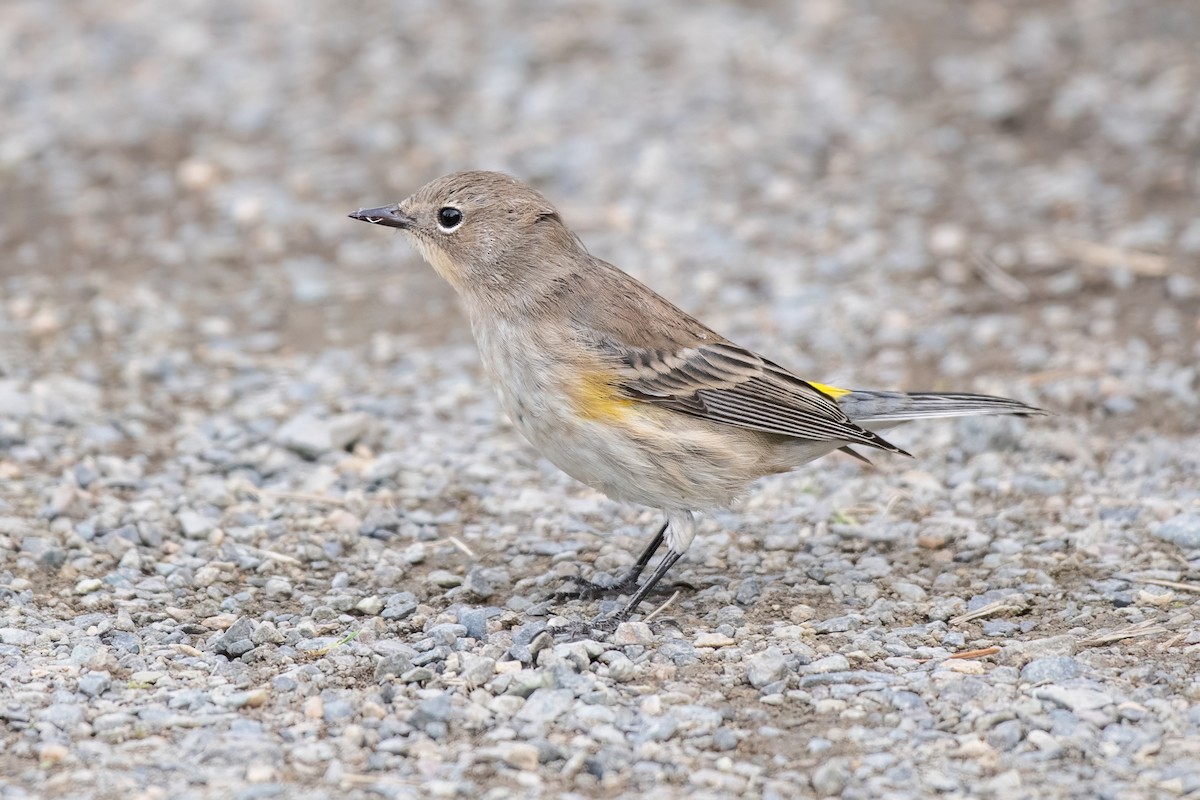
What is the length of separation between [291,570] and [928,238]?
5.65 meters

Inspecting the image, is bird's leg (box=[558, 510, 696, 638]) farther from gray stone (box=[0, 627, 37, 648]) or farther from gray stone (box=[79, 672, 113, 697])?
gray stone (box=[0, 627, 37, 648])

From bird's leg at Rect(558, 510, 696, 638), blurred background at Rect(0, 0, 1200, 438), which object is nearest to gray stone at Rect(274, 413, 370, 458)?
blurred background at Rect(0, 0, 1200, 438)

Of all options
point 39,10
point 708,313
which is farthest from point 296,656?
point 39,10

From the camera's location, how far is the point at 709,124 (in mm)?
11828

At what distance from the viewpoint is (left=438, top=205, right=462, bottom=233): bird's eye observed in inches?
258

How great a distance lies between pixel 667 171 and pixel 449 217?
4912 millimetres

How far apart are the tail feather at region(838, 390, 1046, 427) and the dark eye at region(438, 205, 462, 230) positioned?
1919 mm

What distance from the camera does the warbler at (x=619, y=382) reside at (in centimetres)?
600

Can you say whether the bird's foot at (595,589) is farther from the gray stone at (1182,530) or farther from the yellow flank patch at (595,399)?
the gray stone at (1182,530)

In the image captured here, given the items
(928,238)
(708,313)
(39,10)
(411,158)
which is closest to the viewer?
(708,313)

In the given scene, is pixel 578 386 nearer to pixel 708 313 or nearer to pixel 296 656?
pixel 296 656

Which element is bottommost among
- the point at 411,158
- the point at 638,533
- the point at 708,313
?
the point at 638,533

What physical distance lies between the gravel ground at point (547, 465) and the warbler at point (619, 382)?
0.56 m

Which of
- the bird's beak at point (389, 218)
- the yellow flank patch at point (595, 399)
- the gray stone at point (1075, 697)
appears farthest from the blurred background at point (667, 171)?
the gray stone at point (1075, 697)
